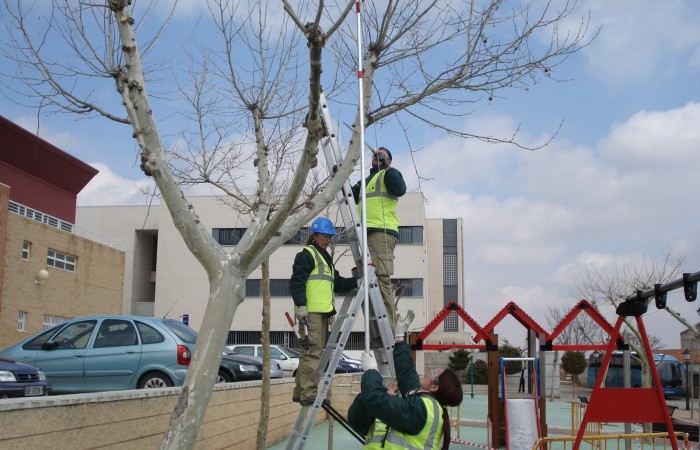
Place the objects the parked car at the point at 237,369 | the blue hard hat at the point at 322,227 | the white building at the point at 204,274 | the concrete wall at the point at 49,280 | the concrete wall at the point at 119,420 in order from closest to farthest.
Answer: the concrete wall at the point at 119,420 → the blue hard hat at the point at 322,227 → the parked car at the point at 237,369 → the concrete wall at the point at 49,280 → the white building at the point at 204,274

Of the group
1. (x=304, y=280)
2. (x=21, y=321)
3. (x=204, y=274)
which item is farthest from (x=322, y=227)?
(x=204, y=274)

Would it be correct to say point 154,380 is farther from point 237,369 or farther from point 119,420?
point 119,420

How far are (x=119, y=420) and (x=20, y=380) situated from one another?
3.91 metres

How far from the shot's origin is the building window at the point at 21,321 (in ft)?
98.6

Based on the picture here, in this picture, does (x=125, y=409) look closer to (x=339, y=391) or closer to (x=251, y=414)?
(x=251, y=414)

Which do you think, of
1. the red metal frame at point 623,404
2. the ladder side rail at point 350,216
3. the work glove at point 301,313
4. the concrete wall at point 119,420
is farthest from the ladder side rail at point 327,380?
the red metal frame at point 623,404

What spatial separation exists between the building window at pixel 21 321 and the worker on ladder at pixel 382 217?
27353mm

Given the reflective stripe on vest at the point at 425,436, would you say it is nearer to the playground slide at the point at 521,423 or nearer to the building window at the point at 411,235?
the playground slide at the point at 521,423

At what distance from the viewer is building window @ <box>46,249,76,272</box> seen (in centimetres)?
3256

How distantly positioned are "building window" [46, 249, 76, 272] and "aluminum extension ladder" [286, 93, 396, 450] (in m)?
29.0

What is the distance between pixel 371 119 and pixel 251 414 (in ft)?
18.3

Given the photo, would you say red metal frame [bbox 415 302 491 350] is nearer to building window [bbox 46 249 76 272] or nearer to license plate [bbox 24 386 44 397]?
license plate [bbox 24 386 44 397]

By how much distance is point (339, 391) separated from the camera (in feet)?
52.7

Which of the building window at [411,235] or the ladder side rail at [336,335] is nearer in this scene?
the ladder side rail at [336,335]
